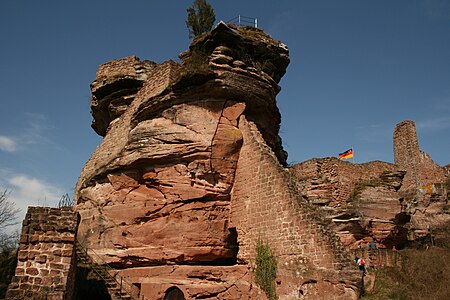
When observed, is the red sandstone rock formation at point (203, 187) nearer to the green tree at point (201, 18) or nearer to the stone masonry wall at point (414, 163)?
the green tree at point (201, 18)

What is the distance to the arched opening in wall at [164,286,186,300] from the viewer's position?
1132cm

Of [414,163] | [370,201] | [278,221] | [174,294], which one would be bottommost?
[174,294]

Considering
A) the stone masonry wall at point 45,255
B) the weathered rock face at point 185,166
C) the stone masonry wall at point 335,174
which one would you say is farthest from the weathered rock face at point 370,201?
the stone masonry wall at point 45,255

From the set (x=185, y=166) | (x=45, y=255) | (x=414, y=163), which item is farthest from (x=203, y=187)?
(x=414, y=163)

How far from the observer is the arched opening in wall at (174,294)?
37.1 ft

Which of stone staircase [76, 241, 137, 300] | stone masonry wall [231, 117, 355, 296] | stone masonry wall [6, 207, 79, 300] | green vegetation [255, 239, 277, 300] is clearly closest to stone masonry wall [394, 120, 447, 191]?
stone masonry wall [231, 117, 355, 296]

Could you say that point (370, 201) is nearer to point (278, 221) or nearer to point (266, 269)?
point (278, 221)

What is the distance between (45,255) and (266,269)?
17.9 feet

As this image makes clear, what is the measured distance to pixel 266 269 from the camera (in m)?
10.8

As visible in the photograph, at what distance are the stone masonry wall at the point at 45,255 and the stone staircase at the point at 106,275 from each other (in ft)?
6.31

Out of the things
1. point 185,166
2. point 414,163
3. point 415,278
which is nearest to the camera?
point 185,166

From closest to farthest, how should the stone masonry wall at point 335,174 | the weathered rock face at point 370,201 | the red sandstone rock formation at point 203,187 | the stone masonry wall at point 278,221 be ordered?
the stone masonry wall at point 278,221, the red sandstone rock formation at point 203,187, the weathered rock face at point 370,201, the stone masonry wall at point 335,174

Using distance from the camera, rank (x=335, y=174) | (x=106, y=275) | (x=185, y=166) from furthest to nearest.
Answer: (x=335, y=174), (x=185, y=166), (x=106, y=275)

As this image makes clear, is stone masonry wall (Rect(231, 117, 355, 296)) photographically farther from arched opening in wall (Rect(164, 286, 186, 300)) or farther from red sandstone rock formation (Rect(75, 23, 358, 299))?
arched opening in wall (Rect(164, 286, 186, 300))
